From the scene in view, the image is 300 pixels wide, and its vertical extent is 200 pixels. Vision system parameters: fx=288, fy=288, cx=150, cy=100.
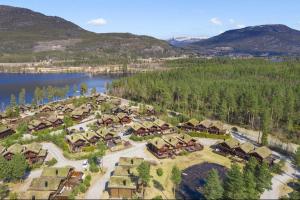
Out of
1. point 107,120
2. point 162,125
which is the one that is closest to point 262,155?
point 162,125

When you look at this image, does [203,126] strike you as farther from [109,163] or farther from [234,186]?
[234,186]

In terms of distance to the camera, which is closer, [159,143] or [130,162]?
[130,162]

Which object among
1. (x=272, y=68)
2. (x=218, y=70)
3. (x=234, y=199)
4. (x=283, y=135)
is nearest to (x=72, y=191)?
(x=234, y=199)

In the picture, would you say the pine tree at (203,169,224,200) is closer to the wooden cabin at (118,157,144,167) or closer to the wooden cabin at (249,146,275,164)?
the wooden cabin at (118,157,144,167)

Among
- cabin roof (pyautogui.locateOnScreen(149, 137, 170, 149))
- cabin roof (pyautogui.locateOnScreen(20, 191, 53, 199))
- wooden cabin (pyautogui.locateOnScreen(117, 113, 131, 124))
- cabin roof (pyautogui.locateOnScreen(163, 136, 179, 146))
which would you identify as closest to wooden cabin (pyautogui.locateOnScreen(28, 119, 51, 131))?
wooden cabin (pyautogui.locateOnScreen(117, 113, 131, 124))

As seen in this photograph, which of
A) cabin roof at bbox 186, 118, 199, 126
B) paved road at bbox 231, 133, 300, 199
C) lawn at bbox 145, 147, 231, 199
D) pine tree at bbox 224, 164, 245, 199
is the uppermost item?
pine tree at bbox 224, 164, 245, 199

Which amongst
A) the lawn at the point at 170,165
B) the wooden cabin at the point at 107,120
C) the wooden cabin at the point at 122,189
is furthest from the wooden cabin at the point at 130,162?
the wooden cabin at the point at 107,120

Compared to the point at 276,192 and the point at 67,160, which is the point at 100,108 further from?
the point at 276,192
